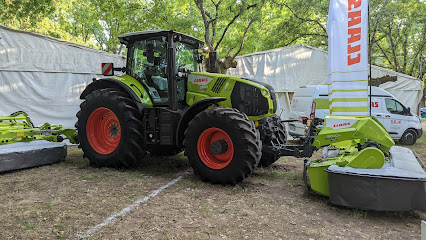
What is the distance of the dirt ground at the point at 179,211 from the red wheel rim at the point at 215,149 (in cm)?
41

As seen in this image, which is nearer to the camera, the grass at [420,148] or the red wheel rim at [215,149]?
the red wheel rim at [215,149]

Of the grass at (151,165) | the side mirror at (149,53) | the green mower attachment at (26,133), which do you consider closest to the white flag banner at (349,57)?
the grass at (151,165)

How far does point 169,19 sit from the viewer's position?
11.7 meters

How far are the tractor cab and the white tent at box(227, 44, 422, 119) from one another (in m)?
5.37

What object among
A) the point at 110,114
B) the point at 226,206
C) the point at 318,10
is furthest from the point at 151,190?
the point at 318,10

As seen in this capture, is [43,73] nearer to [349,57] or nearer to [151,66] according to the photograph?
[151,66]

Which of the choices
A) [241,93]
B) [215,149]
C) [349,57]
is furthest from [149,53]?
[349,57]

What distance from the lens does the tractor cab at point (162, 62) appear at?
546cm

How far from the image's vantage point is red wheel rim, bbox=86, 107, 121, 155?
584 cm

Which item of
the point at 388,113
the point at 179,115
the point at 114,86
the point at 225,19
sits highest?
the point at 225,19

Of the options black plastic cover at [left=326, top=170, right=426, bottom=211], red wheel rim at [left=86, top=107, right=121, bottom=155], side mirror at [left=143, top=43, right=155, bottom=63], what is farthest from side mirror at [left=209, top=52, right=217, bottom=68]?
black plastic cover at [left=326, top=170, right=426, bottom=211]

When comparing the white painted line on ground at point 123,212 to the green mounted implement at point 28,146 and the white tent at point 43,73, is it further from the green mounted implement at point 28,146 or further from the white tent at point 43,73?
the white tent at point 43,73

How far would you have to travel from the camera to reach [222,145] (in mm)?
4820

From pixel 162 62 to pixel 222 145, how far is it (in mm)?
2047
